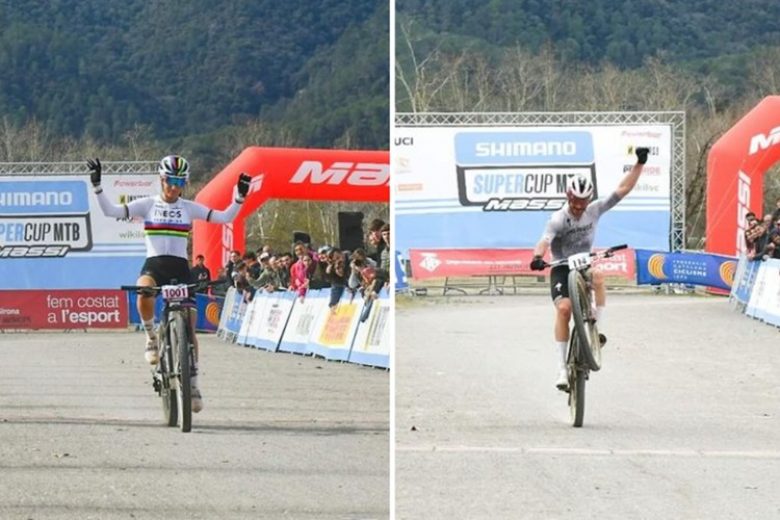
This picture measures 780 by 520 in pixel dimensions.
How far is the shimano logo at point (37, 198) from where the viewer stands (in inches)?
836

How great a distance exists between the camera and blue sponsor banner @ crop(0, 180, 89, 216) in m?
21.2

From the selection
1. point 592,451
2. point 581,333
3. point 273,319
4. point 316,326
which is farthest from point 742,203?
point 592,451

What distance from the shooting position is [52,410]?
24.4ft

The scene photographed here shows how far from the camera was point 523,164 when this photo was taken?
76.1 ft

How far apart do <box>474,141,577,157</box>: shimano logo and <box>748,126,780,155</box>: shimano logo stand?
3721 mm

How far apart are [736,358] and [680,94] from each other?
2556cm

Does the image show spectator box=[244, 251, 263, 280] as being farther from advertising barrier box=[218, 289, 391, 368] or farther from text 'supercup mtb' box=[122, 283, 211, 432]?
text 'supercup mtb' box=[122, 283, 211, 432]

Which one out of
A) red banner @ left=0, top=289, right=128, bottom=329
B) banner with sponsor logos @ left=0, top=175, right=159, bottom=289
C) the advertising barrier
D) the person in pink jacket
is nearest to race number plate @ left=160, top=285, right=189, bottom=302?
the advertising barrier

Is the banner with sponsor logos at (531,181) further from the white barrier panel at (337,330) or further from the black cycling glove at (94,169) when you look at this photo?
the black cycling glove at (94,169)

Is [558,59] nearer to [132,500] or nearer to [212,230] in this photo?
[212,230]

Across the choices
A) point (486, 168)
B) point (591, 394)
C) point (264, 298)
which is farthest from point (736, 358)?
point (486, 168)

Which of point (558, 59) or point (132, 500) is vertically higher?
point (558, 59)

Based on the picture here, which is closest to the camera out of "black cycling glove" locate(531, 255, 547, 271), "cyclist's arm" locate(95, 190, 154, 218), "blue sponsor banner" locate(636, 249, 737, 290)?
"cyclist's arm" locate(95, 190, 154, 218)

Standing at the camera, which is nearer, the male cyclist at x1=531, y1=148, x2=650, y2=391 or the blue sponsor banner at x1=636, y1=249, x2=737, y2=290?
the male cyclist at x1=531, y1=148, x2=650, y2=391
